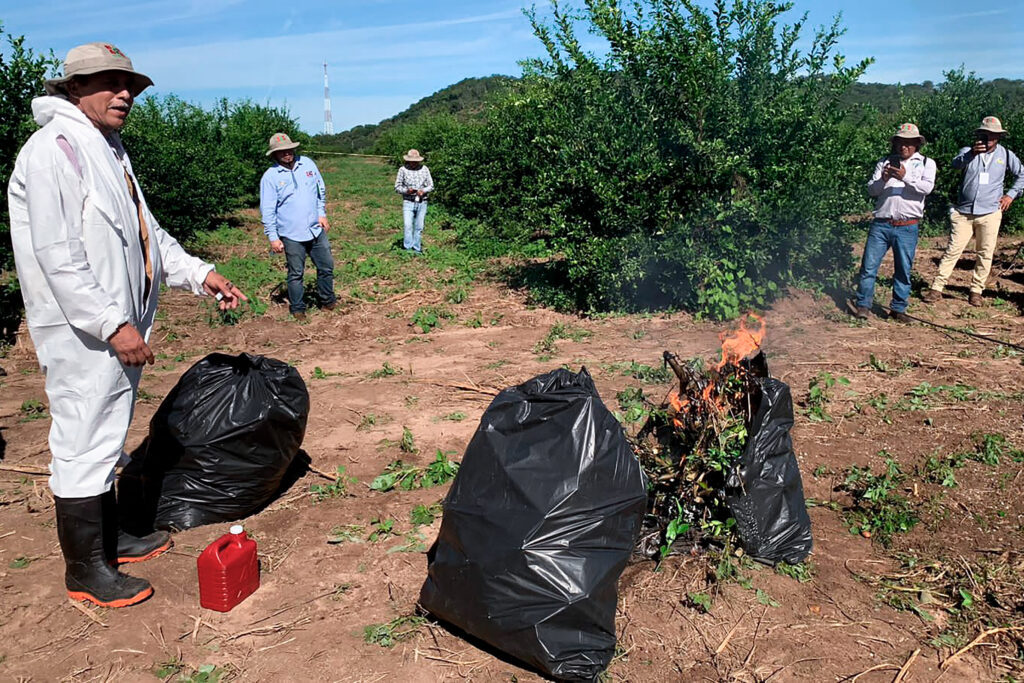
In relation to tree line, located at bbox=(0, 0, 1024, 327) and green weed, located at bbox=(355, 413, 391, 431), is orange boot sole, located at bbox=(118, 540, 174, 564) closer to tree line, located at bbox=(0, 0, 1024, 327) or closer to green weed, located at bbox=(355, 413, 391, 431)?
green weed, located at bbox=(355, 413, 391, 431)

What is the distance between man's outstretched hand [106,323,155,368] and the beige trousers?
8310mm

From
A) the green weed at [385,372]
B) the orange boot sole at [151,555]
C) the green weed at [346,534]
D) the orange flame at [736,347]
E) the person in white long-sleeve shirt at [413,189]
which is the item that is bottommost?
the green weed at [346,534]


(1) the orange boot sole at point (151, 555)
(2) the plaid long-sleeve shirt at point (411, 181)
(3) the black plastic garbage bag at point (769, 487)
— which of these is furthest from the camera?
(2) the plaid long-sleeve shirt at point (411, 181)

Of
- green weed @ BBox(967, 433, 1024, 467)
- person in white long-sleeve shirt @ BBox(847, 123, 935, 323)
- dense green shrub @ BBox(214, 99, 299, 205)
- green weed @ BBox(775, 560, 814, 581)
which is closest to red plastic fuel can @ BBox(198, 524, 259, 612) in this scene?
green weed @ BBox(775, 560, 814, 581)

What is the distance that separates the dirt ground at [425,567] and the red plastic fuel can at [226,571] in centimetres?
6

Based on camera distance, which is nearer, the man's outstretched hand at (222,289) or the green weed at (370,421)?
the man's outstretched hand at (222,289)

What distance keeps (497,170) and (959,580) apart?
13.5 m

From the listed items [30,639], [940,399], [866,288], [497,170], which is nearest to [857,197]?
[866,288]

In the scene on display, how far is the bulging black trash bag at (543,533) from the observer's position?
2.51 m

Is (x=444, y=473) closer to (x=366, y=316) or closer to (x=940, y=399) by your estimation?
(x=940, y=399)

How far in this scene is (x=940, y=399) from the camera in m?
5.20

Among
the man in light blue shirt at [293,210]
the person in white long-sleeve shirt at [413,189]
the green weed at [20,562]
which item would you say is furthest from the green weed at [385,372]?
the person in white long-sleeve shirt at [413,189]

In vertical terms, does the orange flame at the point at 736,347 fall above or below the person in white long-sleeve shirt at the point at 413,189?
below

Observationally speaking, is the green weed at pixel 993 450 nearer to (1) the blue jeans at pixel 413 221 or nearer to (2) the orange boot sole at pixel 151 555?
(2) the orange boot sole at pixel 151 555
